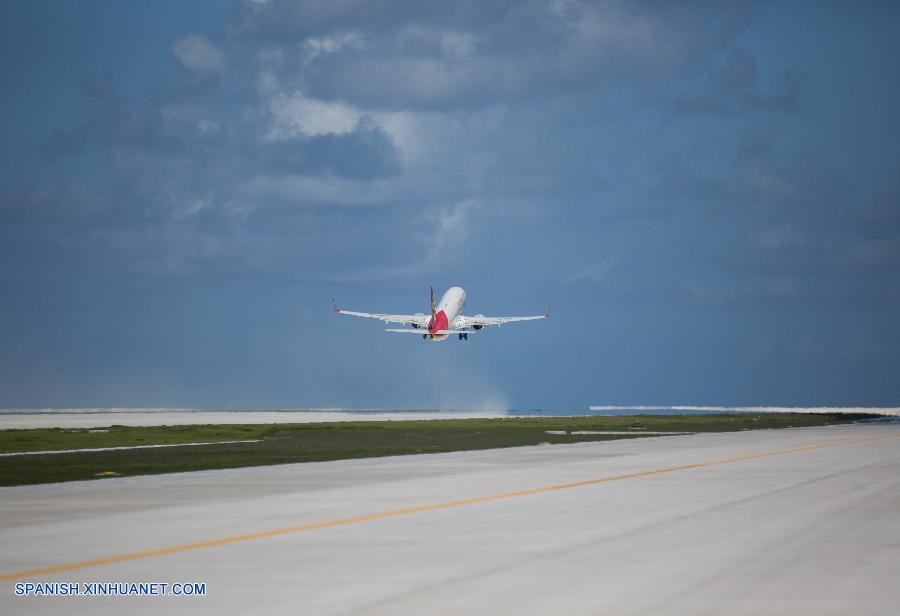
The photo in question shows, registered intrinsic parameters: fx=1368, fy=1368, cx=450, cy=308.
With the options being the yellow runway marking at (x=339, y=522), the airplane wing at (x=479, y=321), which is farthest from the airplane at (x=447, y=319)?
the yellow runway marking at (x=339, y=522)

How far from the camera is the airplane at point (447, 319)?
142000mm

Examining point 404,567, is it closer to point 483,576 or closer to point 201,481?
point 483,576

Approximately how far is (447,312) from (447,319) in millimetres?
3088

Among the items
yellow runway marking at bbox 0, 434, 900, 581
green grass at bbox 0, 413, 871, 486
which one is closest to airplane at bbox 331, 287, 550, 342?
green grass at bbox 0, 413, 871, 486

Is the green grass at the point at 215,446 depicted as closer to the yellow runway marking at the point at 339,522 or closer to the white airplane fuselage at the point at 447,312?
the yellow runway marking at the point at 339,522

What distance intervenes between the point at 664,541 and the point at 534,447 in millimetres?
36649

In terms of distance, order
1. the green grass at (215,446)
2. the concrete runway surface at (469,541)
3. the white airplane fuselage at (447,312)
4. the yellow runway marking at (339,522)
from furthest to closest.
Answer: the white airplane fuselage at (447,312) → the green grass at (215,446) → the yellow runway marking at (339,522) → the concrete runway surface at (469,541)

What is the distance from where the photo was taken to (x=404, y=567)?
18.3 m

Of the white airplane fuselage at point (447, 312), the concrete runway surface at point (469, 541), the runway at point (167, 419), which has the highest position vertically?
the white airplane fuselage at point (447, 312)

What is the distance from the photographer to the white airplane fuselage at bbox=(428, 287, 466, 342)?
142 metres

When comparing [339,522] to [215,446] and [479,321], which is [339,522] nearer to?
[215,446]

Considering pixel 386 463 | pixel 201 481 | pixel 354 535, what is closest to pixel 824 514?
pixel 354 535

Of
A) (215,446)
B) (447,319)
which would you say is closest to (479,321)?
(447,319)

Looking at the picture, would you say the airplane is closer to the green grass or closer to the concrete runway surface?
the green grass
